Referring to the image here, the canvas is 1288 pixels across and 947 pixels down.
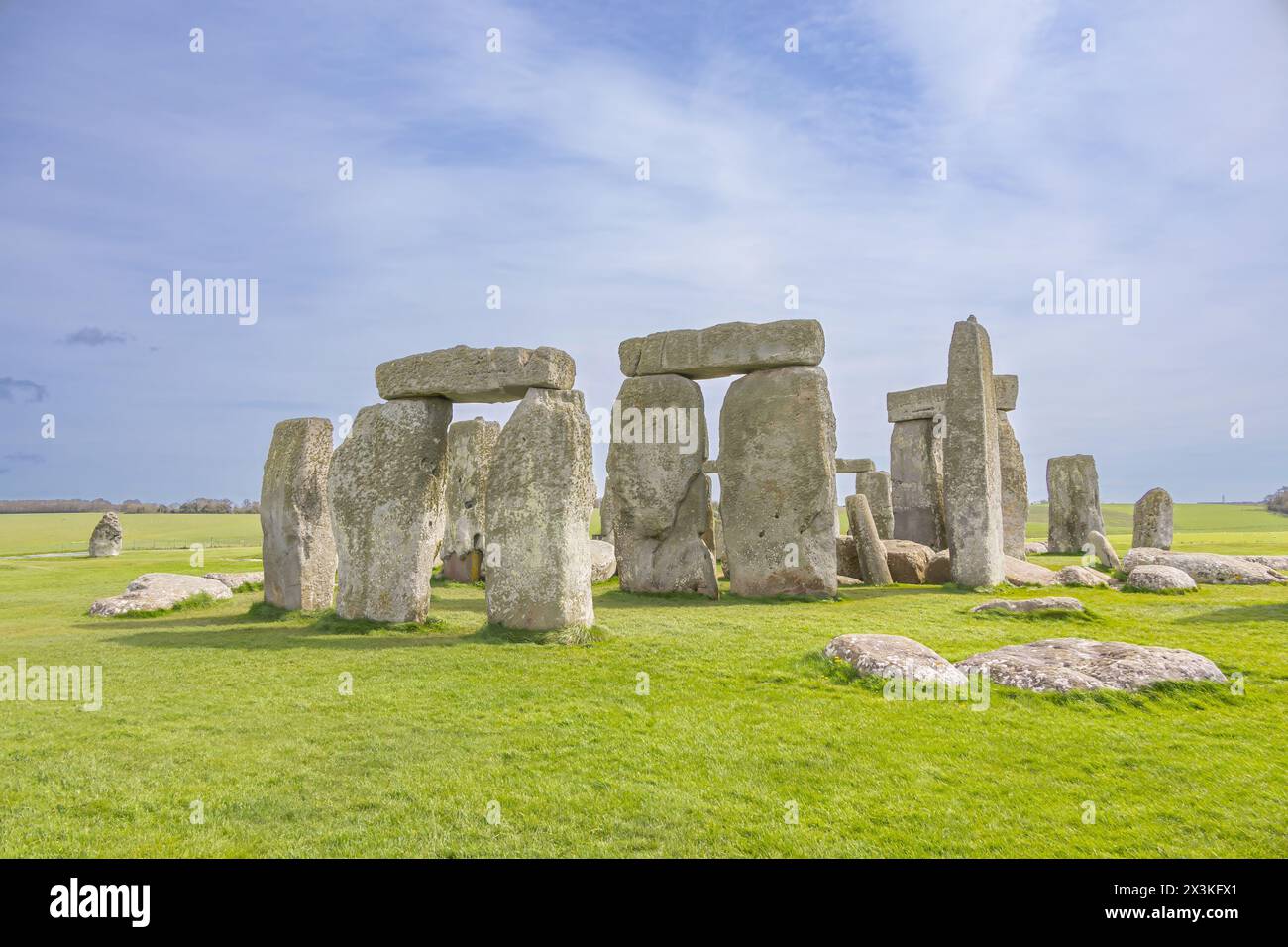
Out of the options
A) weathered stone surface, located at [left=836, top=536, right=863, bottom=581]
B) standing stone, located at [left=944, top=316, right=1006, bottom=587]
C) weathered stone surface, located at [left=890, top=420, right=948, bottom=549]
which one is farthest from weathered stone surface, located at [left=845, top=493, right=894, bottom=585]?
weathered stone surface, located at [left=890, top=420, right=948, bottom=549]

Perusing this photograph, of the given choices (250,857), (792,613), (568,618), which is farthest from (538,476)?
(250,857)

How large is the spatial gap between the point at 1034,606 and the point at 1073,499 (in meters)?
15.8

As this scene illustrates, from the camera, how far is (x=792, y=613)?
38.6 ft

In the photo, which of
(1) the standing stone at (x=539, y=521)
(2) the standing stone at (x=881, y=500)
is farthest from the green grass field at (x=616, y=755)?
(2) the standing stone at (x=881, y=500)

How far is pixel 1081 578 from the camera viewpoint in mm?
14312

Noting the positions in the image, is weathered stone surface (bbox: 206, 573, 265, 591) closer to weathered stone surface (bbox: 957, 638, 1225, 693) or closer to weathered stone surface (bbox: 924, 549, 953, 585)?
weathered stone surface (bbox: 924, 549, 953, 585)

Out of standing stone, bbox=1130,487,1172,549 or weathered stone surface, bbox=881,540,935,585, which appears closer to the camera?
weathered stone surface, bbox=881,540,935,585

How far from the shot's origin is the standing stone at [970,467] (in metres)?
14.1

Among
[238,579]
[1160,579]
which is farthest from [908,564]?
[238,579]

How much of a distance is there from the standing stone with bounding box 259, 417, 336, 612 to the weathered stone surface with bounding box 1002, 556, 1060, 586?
11433 millimetres

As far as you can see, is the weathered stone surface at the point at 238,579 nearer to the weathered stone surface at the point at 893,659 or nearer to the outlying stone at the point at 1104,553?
the weathered stone surface at the point at 893,659

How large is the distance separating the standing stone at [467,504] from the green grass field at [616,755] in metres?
7.21

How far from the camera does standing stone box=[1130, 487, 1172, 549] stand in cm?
2092
